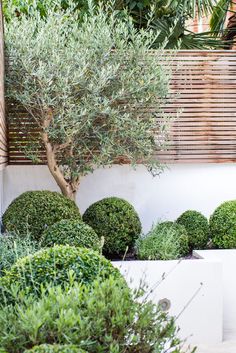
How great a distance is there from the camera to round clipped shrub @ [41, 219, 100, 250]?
4.98 m

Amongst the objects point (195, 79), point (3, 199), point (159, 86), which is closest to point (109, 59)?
point (159, 86)

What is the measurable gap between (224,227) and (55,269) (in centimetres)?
338

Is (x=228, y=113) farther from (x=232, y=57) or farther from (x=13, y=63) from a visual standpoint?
(x=13, y=63)

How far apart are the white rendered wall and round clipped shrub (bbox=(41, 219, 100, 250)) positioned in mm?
1851

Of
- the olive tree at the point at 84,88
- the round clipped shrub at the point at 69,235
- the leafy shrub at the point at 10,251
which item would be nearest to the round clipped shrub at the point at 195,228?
the olive tree at the point at 84,88

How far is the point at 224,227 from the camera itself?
6.30 metres

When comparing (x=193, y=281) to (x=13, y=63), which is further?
(x=13, y=63)

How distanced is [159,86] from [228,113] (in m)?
1.29

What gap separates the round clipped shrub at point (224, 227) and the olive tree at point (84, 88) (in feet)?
3.15

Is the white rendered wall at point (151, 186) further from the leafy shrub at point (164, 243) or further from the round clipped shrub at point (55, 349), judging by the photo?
the round clipped shrub at point (55, 349)

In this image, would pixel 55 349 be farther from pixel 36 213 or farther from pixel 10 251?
pixel 36 213

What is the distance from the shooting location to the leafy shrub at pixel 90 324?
7.95 ft

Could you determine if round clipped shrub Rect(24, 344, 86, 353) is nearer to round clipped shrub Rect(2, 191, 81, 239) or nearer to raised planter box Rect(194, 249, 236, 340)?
round clipped shrub Rect(2, 191, 81, 239)

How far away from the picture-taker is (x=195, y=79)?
7102 mm
